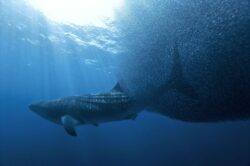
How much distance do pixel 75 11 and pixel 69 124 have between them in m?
11.0

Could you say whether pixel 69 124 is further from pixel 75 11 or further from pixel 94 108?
pixel 75 11

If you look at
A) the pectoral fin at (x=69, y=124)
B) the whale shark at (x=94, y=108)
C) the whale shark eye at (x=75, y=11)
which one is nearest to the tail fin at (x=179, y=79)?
the whale shark at (x=94, y=108)

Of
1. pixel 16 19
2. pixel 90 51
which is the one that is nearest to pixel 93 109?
pixel 16 19

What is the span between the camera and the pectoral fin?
17.0ft

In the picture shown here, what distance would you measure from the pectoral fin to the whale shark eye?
301 inches

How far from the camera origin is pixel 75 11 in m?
14.9

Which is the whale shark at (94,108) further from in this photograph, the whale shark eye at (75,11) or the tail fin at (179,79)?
the whale shark eye at (75,11)

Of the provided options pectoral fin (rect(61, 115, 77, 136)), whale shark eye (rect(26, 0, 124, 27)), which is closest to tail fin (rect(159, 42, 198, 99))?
pectoral fin (rect(61, 115, 77, 136))

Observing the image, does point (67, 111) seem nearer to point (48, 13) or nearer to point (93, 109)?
point (93, 109)

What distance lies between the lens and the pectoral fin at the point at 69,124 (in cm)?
518

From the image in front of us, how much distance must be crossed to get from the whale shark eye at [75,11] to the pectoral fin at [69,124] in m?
7.64

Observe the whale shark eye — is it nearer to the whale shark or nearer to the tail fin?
the whale shark

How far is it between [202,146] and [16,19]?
26761 millimetres

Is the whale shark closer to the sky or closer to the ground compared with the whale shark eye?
closer to the ground
